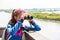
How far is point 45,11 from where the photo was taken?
8.43ft

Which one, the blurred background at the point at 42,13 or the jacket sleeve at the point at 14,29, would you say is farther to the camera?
the blurred background at the point at 42,13

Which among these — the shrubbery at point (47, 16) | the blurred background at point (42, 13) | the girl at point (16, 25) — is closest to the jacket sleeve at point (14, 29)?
the girl at point (16, 25)

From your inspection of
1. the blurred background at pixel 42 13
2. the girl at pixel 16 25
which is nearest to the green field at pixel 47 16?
the blurred background at pixel 42 13

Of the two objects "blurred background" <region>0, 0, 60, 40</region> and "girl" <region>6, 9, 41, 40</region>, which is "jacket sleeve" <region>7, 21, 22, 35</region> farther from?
"blurred background" <region>0, 0, 60, 40</region>

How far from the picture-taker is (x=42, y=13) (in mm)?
2570

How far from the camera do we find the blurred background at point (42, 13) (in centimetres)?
238

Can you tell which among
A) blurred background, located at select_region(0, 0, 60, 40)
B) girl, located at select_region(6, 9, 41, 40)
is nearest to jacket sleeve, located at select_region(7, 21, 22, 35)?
girl, located at select_region(6, 9, 41, 40)

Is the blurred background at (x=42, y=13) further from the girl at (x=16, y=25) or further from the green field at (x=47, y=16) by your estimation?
the girl at (x=16, y=25)

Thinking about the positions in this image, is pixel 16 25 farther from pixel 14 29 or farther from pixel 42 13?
pixel 42 13

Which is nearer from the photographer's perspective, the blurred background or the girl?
the girl

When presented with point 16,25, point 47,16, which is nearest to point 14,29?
point 16,25

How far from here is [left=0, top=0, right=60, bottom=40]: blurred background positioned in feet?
7.79

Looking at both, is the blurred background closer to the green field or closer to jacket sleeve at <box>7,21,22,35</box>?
the green field

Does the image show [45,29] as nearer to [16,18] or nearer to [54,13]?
[54,13]
